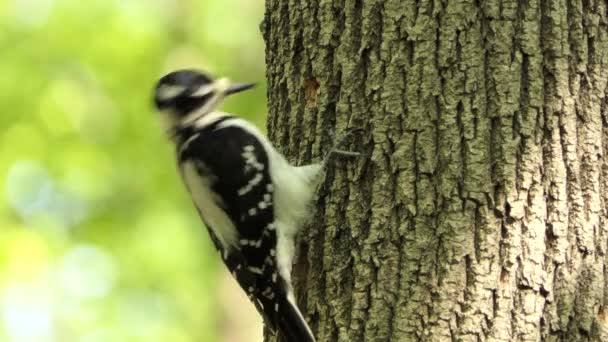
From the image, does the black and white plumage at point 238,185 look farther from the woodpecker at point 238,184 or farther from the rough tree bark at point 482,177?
the rough tree bark at point 482,177

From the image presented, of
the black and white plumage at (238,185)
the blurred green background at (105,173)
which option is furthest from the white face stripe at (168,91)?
the blurred green background at (105,173)

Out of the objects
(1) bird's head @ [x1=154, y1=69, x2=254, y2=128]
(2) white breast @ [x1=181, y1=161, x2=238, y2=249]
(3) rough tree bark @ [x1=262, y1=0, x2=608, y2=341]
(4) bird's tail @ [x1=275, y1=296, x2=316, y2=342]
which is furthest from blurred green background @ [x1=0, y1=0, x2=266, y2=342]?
(3) rough tree bark @ [x1=262, y1=0, x2=608, y2=341]

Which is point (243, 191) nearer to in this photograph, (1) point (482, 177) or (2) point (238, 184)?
(2) point (238, 184)

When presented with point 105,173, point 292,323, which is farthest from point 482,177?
point 105,173

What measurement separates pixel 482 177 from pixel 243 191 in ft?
4.52

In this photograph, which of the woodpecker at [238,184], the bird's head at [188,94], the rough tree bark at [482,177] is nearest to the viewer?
the rough tree bark at [482,177]

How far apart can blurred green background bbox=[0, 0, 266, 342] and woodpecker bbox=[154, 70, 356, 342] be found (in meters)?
5.49

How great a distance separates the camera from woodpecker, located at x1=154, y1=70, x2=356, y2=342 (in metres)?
3.98

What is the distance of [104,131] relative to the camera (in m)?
10.3

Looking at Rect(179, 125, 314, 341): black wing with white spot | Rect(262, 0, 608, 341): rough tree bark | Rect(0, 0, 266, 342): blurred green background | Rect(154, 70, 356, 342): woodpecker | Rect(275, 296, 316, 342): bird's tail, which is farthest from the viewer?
Rect(0, 0, 266, 342): blurred green background

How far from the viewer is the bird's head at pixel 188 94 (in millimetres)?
4297

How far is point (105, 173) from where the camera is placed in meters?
10.3

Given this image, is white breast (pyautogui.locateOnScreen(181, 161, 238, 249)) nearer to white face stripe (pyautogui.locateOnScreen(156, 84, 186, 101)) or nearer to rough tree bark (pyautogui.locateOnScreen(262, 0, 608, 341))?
white face stripe (pyautogui.locateOnScreen(156, 84, 186, 101))

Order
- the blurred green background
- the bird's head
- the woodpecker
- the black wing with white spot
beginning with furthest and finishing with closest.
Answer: the blurred green background < the bird's head < the black wing with white spot < the woodpecker
